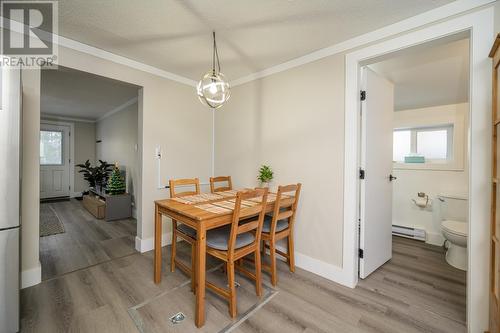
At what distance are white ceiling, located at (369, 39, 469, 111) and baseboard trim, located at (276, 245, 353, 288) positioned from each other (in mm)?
2129

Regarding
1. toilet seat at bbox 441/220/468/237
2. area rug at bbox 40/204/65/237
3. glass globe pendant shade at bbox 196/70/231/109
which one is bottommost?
area rug at bbox 40/204/65/237

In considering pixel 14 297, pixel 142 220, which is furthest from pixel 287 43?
pixel 14 297

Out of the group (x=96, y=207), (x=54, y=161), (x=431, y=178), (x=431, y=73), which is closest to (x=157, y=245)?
(x=96, y=207)

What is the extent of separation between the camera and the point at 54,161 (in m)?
5.95

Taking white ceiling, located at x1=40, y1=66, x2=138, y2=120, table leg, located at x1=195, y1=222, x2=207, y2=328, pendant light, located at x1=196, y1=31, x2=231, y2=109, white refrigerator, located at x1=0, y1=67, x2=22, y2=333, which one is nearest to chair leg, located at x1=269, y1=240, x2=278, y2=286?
table leg, located at x1=195, y1=222, x2=207, y2=328

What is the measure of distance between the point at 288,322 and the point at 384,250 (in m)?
1.58

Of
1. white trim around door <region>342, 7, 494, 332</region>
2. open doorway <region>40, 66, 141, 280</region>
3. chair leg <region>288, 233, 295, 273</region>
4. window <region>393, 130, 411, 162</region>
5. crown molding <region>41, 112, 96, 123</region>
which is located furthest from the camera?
crown molding <region>41, 112, 96, 123</region>

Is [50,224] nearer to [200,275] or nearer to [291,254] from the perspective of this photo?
[200,275]

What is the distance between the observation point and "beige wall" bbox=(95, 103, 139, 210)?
4.27m

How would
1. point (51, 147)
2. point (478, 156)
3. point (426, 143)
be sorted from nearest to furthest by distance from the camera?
point (478, 156) → point (426, 143) → point (51, 147)

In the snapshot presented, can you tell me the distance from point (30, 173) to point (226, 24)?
2281 millimetres

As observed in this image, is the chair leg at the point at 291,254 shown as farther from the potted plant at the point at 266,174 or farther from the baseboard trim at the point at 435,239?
the baseboard trim at the point at 435,239

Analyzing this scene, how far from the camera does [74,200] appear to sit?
231 inches

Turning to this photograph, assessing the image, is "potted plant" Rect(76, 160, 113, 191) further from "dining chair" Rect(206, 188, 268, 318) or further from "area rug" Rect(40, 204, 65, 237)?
"dining chair" Rect(206, 188, 268, 318)
